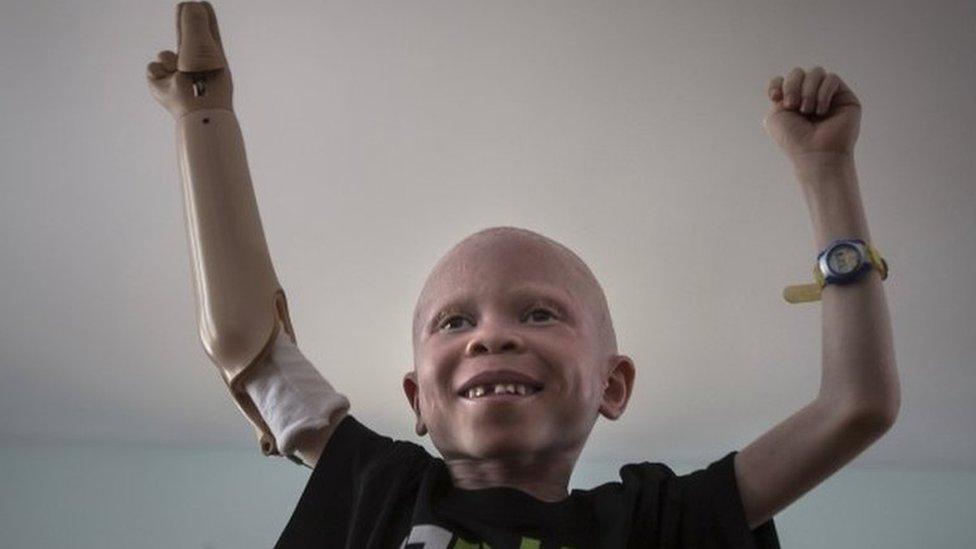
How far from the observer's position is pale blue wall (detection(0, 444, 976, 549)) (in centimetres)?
234

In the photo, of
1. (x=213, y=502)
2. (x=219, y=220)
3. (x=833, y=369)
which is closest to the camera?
(x=833, y=369)

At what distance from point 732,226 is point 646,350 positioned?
1.22 ft

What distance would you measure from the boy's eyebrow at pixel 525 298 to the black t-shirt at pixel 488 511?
9cm

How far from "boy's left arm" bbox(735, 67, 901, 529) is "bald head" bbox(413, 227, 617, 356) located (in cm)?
14

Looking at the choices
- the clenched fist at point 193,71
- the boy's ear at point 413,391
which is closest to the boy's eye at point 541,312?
the boy's ear at point 413,391

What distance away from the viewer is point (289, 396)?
0.73 m

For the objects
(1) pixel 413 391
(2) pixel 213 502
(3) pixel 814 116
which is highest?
(2) pixel 213 502

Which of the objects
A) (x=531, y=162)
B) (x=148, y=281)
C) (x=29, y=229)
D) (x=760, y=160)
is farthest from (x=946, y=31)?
(x=29, y=229)

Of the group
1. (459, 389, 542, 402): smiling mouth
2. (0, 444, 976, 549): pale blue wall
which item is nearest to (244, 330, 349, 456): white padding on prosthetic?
(459, 389, 542, 402): smiling mouth

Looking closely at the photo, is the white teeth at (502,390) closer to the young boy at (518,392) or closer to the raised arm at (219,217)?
the young boy at (518,392)

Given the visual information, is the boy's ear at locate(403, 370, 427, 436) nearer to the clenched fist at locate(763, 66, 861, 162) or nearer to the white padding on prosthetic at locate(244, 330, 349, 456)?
the white padding on prosthetic at locate(244, 330, 349, 456)

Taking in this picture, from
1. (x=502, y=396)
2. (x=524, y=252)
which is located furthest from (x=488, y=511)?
(x=524, y=252)

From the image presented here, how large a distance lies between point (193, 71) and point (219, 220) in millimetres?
126

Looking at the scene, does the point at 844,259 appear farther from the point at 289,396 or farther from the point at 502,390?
the point at 289,396
